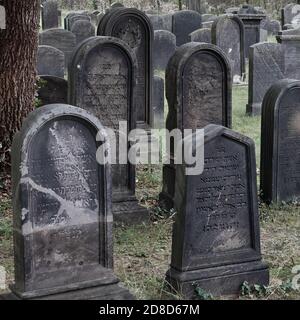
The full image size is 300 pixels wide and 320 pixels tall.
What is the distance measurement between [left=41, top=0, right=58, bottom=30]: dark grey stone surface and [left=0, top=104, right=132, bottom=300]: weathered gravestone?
62.6 ft

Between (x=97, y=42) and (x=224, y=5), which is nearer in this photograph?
(x=97, y=42)

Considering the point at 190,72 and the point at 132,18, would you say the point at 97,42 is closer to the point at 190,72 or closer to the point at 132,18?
the point at 190,72

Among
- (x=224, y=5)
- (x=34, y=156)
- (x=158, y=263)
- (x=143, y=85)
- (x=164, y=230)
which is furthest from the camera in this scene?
(x=224, y=5)

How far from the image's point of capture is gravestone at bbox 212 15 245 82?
16406 mm

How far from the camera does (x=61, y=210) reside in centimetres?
497

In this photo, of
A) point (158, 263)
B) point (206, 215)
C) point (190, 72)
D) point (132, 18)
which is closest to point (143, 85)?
point (132, 18)

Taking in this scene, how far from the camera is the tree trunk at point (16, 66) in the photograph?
819 centimetres

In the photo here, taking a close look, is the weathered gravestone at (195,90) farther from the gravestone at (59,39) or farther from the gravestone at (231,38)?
the gravestone at (59,39)

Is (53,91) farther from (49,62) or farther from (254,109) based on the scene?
(254,109)

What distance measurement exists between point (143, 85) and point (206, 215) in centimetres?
506

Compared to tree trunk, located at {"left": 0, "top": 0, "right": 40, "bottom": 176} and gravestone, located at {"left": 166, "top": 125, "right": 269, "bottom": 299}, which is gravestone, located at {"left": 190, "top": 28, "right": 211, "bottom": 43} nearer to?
tree trunk, located at {"left": 0, "top": 0, "right": 40, "bottom": 176}

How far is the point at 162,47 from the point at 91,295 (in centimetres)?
1294

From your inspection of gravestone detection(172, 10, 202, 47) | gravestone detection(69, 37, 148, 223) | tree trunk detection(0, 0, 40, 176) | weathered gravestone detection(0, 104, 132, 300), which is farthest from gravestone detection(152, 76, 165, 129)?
gravestone detection(172, 10, 202, 47)

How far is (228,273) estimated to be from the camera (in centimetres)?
555
